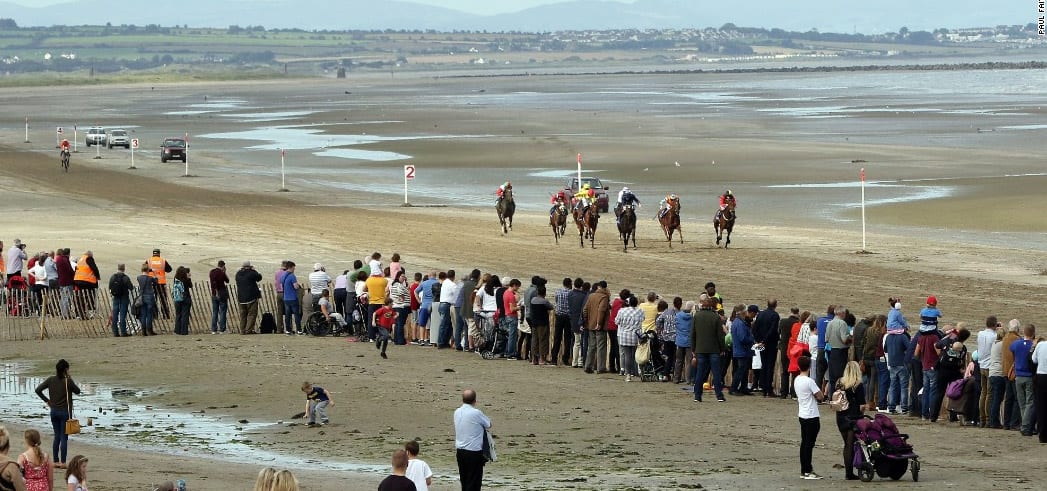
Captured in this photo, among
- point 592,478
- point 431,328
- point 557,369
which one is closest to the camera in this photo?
point 592,478

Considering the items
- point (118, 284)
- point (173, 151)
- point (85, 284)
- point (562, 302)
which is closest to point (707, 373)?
point (562, 302)

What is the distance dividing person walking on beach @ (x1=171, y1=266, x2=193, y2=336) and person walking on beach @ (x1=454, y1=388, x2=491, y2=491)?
482 inches

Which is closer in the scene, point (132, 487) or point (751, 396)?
point (132, 487)

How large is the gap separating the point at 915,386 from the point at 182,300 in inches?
484

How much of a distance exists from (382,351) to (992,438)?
30.6ft

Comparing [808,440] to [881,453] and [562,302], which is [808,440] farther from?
[562,302]

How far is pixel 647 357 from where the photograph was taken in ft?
69.7

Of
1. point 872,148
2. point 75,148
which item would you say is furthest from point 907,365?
point 75,148

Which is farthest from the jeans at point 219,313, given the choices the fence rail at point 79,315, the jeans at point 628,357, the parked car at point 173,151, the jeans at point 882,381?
the parked car at point 173,151

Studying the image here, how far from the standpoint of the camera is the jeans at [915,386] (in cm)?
1873

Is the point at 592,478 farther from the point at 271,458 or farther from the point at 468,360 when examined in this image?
the point at 468,360

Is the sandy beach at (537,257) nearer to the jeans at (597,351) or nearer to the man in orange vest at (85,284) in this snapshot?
the jeans at (597,351)

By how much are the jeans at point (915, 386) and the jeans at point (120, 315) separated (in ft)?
42.8

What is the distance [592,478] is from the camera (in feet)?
51.0
